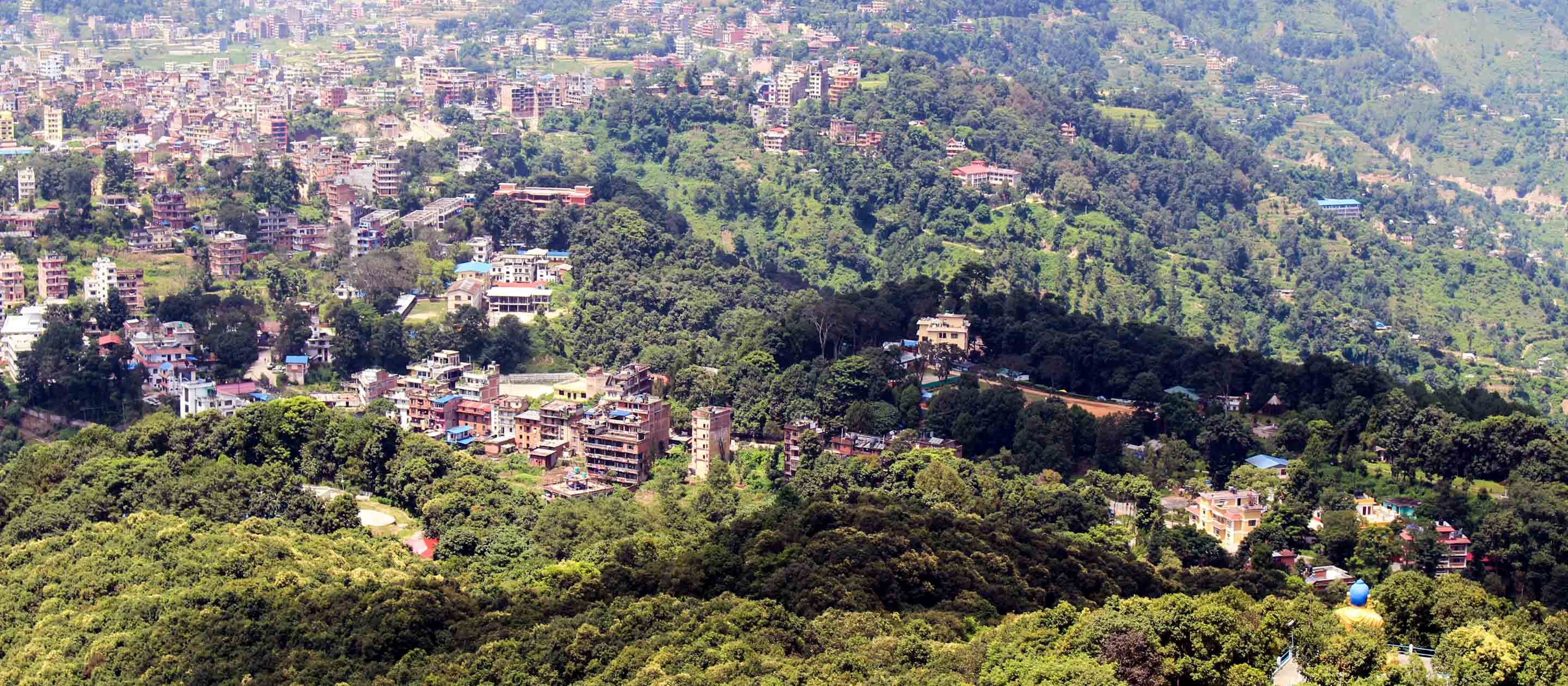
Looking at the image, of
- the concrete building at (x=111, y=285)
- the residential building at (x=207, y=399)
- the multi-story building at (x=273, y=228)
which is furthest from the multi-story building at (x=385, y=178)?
the residential building at (x=207, y=399)

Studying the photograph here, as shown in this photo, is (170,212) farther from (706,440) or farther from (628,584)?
(628,584)

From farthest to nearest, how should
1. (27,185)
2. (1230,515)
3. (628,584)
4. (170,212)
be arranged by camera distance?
1. (27,185)
2. (170,212)
3. (1230,515)
4. (628,584)

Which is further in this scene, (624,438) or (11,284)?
(11,284)

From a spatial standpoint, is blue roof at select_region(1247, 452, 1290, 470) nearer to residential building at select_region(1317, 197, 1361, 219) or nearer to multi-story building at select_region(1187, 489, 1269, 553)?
multi-story building at select_region(1187, 489, 1269, 553)

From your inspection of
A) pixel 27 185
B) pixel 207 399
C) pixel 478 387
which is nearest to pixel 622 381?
pixel 478 387

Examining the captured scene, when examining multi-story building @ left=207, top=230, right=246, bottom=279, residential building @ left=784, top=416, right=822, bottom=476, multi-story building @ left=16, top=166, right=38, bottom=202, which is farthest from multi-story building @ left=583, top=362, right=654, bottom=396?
multi-story building @ left=16, top=166, right=38, bottom=202

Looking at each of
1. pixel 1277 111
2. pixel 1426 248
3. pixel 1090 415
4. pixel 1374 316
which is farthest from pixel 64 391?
pixel 1277 111

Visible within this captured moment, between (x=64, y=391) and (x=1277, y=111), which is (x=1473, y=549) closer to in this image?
(x=64, y=391)

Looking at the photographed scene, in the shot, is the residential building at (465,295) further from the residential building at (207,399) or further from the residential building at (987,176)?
Result: the residential building at (987,176)
